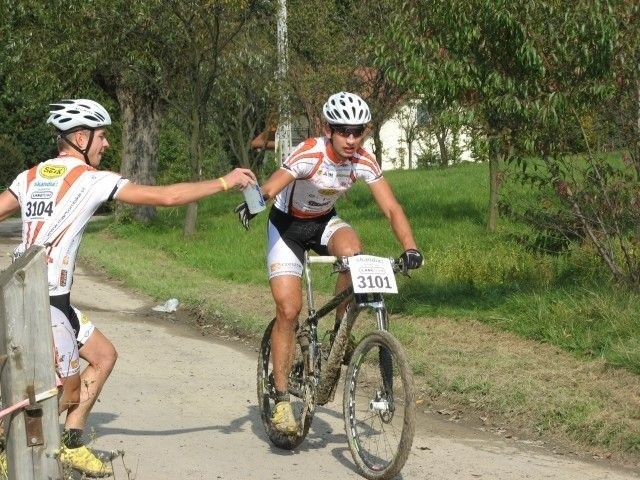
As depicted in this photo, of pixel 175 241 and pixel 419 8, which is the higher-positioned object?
pixel 419 8

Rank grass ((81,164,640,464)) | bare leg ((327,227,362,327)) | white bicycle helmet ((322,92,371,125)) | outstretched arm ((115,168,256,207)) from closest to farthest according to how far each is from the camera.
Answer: outstretched arm ((115,168,256,207)), white bicycle helmet ((322,92,371,125)), bare leg ((327,227,362,327)), grass ((81,164,640,464))

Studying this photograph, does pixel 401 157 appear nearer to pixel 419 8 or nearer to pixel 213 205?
pixel 213 205

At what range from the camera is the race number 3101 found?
22.3 feet

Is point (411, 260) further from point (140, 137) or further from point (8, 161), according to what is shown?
point (8, 161)

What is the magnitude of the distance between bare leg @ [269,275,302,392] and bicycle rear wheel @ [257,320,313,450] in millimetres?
69

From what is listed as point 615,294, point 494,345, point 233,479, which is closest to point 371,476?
point 233,479

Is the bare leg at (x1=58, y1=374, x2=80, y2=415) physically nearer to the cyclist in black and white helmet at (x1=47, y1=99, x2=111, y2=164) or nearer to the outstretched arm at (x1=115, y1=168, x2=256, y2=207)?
the outstretched arm at (x1=115, y1=168, x2=256, y2=207)

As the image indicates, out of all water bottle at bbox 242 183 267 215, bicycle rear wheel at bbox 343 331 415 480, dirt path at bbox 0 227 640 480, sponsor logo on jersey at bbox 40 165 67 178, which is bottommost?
dirt path at bbox 0 227 640 480

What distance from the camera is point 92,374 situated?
6.65 metres

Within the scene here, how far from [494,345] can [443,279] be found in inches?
135

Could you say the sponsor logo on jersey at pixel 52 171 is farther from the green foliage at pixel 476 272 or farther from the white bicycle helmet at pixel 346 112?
the green foliage at pixel 476 272

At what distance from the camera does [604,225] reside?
11297 millimetres

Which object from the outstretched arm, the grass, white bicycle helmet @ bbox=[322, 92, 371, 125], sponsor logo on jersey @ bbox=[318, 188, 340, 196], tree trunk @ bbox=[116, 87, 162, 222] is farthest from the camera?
tree trunk @ bbox=[116, 87, 162, 222]

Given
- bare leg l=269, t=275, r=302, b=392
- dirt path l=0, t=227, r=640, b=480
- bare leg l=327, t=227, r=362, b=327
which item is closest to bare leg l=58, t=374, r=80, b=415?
dirt path l=0, t=227, r=640, b=480
